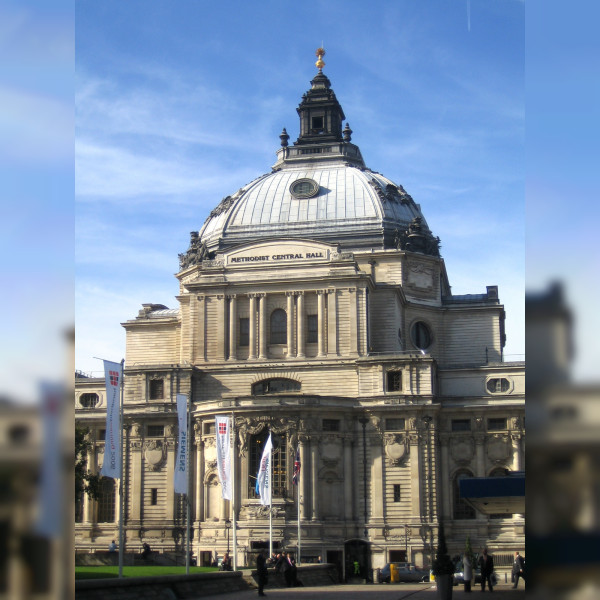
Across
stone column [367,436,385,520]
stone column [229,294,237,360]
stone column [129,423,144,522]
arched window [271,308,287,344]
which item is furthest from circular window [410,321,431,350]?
stone column [129,423,144,522]

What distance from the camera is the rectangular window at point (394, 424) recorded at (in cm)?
8381

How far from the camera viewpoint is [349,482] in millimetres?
83062

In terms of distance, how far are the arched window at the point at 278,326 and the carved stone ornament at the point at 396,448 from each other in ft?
45.4

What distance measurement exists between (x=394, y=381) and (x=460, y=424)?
7.27 metres

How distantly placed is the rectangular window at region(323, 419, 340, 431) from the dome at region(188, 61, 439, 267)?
2136 centimetres

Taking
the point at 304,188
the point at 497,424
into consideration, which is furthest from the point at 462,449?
the point at 304,188

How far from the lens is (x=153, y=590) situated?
3869 centimetres

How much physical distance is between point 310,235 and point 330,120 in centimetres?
2424

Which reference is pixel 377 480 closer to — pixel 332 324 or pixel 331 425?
pixel 331 425

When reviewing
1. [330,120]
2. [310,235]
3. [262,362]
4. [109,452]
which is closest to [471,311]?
[310,235]

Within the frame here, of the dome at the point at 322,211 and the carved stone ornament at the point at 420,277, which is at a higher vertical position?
the dome at the point at 322,211

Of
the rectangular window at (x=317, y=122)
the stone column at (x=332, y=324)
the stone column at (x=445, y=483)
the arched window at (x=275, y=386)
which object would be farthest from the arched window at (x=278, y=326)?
the rectangular window at (x=317, y=122)

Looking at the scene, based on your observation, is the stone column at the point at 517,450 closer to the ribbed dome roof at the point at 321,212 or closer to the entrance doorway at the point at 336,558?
the entrance doorway at the point at 336,558
